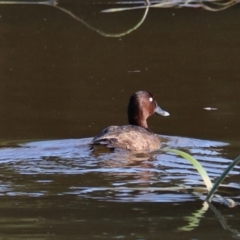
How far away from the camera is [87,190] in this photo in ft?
23.2

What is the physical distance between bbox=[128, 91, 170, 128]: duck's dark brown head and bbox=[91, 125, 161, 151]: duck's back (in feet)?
3.04

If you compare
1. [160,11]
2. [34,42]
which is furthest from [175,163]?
[160,11]

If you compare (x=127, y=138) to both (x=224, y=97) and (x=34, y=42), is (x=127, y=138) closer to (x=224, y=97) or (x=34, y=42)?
(x=224, y=97)

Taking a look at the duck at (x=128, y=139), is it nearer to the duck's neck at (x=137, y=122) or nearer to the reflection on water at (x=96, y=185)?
the reflection on water at (x=96, y=185)

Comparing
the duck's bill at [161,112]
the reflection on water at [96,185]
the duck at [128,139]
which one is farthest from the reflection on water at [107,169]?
the duck's bill at [161,112]

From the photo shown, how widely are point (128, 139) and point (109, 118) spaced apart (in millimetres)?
1464

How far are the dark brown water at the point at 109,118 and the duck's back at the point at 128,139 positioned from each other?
190 mm

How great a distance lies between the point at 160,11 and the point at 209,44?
164 inches

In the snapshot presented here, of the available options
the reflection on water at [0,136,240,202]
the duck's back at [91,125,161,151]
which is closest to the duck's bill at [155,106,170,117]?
the reflection on water at [0,136,240,202]

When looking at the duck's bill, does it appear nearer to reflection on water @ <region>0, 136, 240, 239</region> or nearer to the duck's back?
reflection on water @ <region>0, 136, 240, 239</region>

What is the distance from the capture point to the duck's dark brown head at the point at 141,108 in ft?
34.8

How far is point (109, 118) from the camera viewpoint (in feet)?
35.2

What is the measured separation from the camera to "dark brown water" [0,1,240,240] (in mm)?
6117

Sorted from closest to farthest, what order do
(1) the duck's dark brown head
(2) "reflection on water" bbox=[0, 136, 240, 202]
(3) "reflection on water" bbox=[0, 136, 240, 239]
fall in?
(3) "reflection on water" bbox=[0, 136, 240, 239] < (2) "reflection on water" bbox=[0, 136, 240, 202] < (1) the duck's dark brown head
